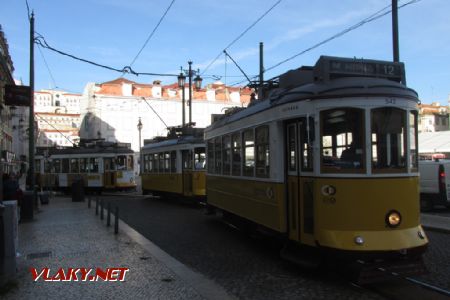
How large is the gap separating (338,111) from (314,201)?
131cm

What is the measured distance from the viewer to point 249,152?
930 centimetres

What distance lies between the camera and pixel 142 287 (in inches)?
254

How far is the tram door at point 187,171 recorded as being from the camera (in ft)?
62.5

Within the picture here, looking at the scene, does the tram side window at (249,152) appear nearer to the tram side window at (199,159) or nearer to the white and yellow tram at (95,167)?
the tram side window at (199,159)

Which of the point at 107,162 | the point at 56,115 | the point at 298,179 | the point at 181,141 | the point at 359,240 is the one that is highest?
the point at 56,115

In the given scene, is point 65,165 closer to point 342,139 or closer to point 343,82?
point 343,82

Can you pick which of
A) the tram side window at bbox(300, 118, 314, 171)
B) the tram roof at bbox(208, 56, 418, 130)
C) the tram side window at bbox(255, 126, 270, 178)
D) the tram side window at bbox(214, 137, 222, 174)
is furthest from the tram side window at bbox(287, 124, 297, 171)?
the tram side window at bbox(214, 137, 222, 174)

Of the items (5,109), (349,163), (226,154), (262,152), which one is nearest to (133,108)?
(5,109)

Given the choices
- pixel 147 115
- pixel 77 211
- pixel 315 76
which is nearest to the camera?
pixel 315 76

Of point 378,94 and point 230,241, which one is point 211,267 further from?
point 378,94

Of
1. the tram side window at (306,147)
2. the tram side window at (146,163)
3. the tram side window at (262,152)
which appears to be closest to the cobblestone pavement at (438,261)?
the tram side window at (306,147)

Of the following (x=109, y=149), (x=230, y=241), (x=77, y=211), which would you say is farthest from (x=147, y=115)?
(x=230, y=241)

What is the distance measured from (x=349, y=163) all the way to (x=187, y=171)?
518 inches

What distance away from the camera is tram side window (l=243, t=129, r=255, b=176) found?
9.08m
